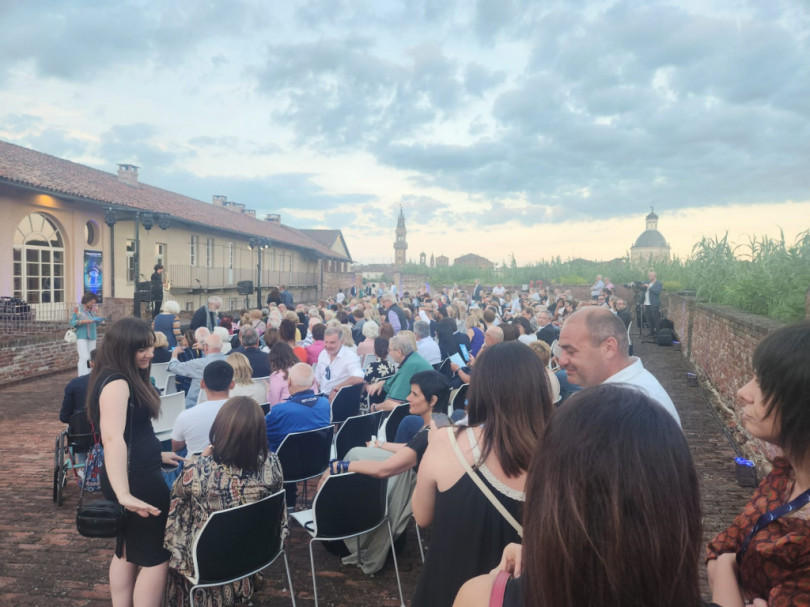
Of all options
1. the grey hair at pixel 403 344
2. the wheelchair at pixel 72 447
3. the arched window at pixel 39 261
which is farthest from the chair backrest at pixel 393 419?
the arched window at pixel 39 261

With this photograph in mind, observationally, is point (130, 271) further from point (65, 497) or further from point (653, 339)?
point (653, 339)

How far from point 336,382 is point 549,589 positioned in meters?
5.53

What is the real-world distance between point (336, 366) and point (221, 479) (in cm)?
340

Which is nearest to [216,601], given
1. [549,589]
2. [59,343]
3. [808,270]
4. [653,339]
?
[549,589]

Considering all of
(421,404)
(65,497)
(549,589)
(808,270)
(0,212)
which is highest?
(0,212)

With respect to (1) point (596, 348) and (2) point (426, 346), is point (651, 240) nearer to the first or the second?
(2) point (426, 346)

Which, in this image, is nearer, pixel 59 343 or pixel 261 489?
pixel 261 489

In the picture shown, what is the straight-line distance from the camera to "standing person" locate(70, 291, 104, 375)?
9305 millimetres

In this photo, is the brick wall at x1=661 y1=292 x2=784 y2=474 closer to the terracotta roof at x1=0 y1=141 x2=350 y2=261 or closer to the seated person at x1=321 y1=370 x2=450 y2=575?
the seated person at x1=321 y1=370 x2=450 y2=575

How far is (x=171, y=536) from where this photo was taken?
9.19 ft

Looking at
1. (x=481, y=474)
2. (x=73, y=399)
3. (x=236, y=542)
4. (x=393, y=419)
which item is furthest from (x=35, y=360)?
(x=481, y=474)

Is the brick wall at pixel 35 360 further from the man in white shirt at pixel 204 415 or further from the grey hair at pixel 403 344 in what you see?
the grey hair at pixel 403 344

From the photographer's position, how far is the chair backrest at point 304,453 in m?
4.02

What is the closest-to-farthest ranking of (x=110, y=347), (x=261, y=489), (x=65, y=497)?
1. (x=110, y=347)
2. (x=261, y=489)
3. (x=65, y=497)
